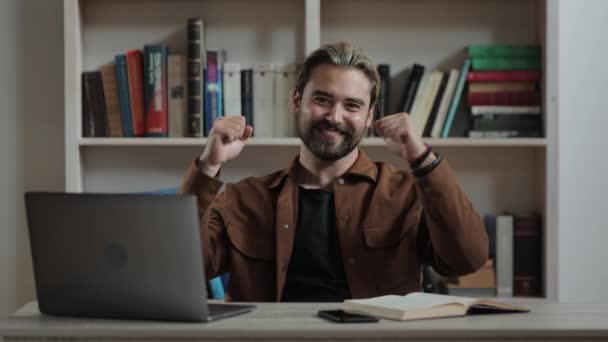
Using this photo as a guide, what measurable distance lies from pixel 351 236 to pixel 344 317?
2.28 ft

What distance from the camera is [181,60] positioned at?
9.74 feet

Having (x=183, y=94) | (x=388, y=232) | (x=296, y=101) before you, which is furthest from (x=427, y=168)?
(x=183, y=94)

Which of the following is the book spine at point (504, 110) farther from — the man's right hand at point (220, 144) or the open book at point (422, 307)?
the open book at point (422, 307)

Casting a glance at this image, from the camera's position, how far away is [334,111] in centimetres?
229

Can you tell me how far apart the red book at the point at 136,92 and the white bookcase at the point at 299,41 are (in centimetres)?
15

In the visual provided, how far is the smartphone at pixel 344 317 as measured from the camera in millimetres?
1498

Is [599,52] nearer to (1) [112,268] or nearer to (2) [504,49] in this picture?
(2) [504,49]

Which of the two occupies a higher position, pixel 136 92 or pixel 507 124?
pixel 136 92

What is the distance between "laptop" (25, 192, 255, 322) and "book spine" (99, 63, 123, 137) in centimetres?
144

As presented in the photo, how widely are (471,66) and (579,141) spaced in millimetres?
527

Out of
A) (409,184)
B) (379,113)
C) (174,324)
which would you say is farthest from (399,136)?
(379,113)

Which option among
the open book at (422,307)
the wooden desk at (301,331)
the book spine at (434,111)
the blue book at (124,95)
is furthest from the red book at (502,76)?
the wooden desk at (301,331)

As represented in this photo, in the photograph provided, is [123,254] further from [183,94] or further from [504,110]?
[504,110]

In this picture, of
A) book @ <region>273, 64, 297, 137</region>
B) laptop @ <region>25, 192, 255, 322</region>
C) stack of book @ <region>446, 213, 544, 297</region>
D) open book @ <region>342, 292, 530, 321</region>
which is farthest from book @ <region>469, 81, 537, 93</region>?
laptop @ <region>25, 192, 255, 322</region>
